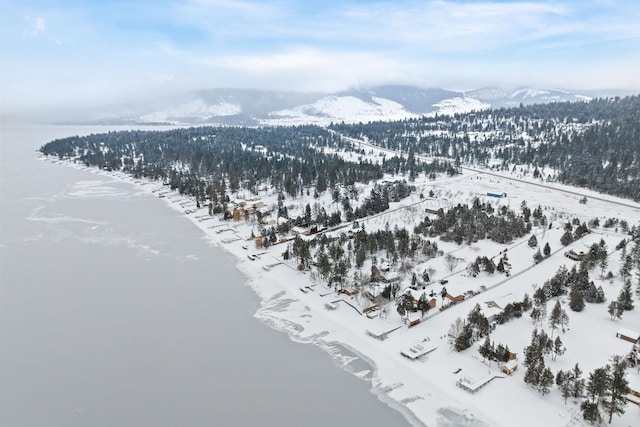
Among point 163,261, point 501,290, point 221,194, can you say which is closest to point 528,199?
point 501,290

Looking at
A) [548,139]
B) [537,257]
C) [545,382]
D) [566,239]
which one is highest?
[548,139]

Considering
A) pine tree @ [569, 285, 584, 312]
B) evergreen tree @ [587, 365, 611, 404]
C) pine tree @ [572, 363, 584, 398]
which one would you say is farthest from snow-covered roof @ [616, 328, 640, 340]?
evergreen tree @ [587, 365, 611, 404]

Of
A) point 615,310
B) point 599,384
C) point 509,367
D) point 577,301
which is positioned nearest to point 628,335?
point 615,310

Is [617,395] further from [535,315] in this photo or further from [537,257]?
[537,257]

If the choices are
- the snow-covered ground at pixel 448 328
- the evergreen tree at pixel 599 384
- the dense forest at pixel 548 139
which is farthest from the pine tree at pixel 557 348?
the dense forest at pixel 548 139

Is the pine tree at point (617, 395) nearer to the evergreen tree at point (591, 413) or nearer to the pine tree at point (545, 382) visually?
the evergreen tree at point (591, 413)

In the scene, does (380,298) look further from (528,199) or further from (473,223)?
(528,199)

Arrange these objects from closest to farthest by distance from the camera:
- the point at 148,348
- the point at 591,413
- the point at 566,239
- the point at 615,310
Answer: the point at 591,413 → the point at 148,348 → the point at 615,310 → the point at 566,239
